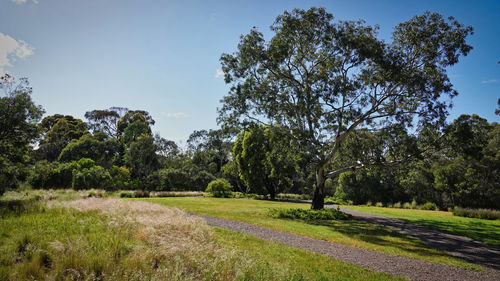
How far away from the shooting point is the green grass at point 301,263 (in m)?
4.84

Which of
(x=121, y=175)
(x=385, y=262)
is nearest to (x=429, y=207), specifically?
(x=385, y=262)

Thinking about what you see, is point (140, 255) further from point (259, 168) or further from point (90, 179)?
point (259, 168)

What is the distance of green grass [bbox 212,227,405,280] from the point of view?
4.84 meters

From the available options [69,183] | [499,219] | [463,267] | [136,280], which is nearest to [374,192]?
[499,219]

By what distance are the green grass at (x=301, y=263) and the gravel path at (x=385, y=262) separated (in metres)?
0.49

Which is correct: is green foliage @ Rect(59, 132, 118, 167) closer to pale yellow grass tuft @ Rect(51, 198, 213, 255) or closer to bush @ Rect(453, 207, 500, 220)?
pale yellow grass tuft @ Rect(51, 198, 213, 255)

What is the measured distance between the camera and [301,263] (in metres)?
5.53

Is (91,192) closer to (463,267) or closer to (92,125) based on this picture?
(463,267)

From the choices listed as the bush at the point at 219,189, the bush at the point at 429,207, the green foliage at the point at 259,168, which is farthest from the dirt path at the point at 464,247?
the bush at the point at 219,189

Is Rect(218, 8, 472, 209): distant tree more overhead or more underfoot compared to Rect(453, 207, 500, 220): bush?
more overhead

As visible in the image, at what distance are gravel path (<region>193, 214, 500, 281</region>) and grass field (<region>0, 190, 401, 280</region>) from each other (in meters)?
0.58

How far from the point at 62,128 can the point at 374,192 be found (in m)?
63.7

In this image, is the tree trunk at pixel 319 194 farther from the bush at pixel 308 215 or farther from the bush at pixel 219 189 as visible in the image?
the bush at pixel 219 189

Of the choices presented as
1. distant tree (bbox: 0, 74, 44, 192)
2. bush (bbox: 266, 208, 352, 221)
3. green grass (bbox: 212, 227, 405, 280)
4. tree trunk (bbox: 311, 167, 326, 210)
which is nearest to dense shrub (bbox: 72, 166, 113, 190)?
distant tree (bbox: 0, 74, 44, 192)
